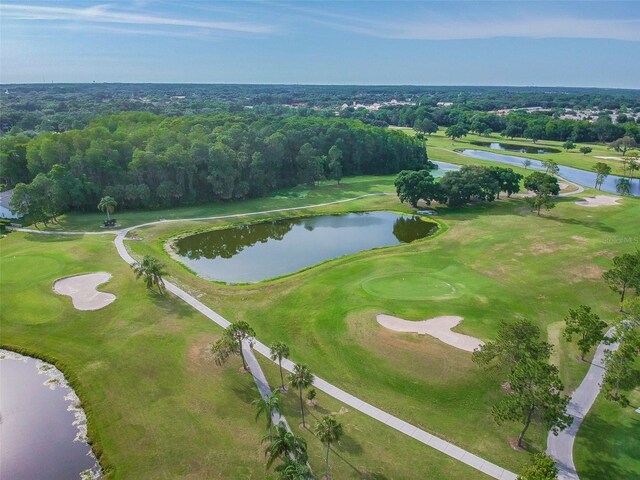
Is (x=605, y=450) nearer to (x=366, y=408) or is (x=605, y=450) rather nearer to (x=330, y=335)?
(x=366, y=408)

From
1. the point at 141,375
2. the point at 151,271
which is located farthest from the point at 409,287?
the point at 141,375

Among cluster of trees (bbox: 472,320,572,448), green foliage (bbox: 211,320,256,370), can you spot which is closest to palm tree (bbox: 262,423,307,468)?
green foliage (bbox: 211,320,256,370)

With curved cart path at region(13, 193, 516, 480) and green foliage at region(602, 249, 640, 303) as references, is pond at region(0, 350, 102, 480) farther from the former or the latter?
green foliage at region(602, 249, 640, 303)

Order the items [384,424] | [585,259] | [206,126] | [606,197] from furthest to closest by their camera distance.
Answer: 1. [206,126]
2. [606,197]
3. [585,259]
4. [384,424]

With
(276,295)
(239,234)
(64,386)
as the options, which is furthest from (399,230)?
(64,386)

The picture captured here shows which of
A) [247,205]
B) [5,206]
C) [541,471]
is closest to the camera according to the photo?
[541,471]

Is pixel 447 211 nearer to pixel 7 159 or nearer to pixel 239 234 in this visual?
pixel 239 234
